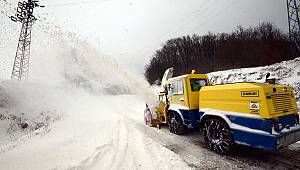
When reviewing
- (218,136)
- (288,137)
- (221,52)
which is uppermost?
(221,52)

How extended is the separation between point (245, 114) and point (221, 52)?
128 feet

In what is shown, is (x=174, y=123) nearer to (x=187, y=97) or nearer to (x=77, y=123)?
(x=187, y=97)

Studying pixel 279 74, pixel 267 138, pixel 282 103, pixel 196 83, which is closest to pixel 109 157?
pixel 267 138

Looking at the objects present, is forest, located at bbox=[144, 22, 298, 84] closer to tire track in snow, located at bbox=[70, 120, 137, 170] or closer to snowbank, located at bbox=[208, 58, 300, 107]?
snowbank, located at bbox=[208, 58, 300, 107]

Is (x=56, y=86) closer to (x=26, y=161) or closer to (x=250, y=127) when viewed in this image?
(x=26, y=161)

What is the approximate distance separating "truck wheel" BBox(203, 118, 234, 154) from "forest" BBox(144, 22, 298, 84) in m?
24.9

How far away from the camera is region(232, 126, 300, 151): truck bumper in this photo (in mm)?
3838

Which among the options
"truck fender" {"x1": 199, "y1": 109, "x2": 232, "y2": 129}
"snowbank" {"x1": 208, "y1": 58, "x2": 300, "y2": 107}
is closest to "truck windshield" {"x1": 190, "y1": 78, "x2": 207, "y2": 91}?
"truck fender" {"x1": 199, "y1": 109, "x2": 232, "y2": 129}

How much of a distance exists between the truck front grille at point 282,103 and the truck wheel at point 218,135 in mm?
1254

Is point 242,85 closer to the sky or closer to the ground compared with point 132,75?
closer to the ground

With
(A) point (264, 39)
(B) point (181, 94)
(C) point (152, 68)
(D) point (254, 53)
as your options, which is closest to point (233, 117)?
(B) point (181, 94)

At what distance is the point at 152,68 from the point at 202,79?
40.5m

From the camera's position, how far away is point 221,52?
39.8 meters

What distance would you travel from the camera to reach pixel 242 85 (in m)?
4.48
